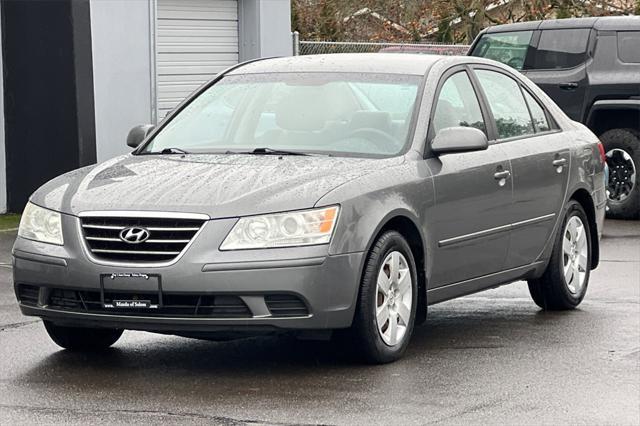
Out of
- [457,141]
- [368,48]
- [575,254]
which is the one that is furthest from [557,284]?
[368,48]

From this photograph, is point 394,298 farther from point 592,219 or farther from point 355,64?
point 592,219

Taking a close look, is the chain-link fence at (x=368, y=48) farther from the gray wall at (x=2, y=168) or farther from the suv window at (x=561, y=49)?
the gray wall at (x=2, y=168)

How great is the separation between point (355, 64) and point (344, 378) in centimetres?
218

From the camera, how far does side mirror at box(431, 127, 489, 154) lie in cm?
818

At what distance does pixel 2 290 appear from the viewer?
34.9 feet

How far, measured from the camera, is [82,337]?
813 centimetres

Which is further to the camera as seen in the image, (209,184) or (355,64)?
(355,64)

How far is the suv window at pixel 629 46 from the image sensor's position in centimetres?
1638

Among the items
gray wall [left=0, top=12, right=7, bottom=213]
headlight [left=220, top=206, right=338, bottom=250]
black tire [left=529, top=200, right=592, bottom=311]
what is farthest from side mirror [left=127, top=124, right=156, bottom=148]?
gray wall [left=0, top=12, right=7, bottom=213]

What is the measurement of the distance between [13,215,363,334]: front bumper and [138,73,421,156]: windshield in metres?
1.06

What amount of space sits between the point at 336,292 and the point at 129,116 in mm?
9957

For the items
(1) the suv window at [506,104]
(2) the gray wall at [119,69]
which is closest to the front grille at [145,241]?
(1) the suv window at [506,104]

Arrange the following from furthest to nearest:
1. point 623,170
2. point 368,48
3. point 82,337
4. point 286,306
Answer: point 368,48, point 623,170, point 82,337, point 286,306

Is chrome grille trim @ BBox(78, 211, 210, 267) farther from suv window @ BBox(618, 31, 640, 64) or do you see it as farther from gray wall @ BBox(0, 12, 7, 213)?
suv window @ BBox(618, 31, 640, 64)
